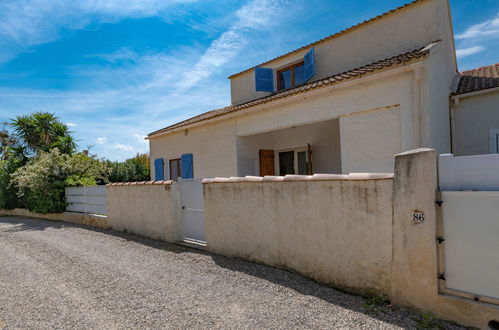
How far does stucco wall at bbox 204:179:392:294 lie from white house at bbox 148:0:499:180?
11.4ft

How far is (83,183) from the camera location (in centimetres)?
1266

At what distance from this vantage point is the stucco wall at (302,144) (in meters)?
10.2

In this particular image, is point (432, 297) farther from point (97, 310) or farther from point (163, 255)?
point (163, 255)

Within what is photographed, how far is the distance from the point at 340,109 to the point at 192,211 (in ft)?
15.4

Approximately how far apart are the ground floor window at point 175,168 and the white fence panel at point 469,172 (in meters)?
11.4

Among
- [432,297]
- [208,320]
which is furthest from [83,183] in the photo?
[432,297]

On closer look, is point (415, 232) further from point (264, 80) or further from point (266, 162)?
point (264, 80)

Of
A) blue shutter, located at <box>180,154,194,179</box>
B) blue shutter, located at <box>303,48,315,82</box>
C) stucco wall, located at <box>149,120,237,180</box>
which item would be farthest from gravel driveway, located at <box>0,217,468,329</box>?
blue shutter, located at <box>303,48,315,82</box>

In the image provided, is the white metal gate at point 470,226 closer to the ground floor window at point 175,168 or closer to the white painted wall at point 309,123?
the white painted wall at point 309,123

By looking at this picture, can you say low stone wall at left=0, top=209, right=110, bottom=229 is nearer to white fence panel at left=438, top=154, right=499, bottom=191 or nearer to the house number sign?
the house number sign

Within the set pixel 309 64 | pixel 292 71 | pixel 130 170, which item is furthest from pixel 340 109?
pixel 130 170

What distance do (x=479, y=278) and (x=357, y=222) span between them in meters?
1.35

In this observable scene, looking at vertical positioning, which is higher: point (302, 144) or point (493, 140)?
point (302, 144)

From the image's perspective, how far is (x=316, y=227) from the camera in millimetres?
4363
